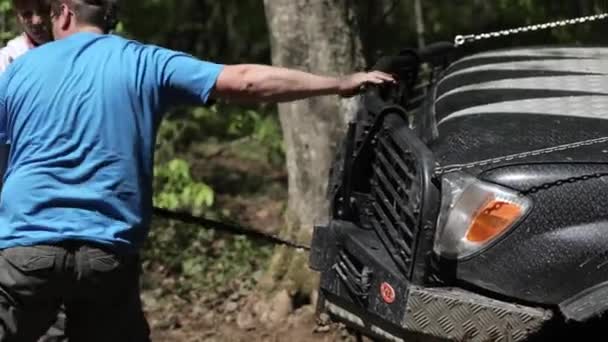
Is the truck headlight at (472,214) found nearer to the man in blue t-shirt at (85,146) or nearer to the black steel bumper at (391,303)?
the black steel bumper at (391,303)

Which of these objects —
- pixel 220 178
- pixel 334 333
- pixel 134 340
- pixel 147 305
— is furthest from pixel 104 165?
pixel 220 178

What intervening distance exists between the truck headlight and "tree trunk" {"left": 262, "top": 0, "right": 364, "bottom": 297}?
2170 mm

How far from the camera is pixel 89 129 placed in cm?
389

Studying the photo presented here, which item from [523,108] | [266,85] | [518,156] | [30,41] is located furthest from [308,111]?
[518,156]

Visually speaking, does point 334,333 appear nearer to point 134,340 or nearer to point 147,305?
point 147,305

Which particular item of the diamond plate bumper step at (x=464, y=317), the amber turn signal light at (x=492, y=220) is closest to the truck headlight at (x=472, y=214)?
the amber turn signal light at (x=492, y=220)

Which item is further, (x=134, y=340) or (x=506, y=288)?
(x=134, y=340)

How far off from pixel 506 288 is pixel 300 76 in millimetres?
919

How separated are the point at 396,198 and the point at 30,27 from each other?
177 centimetres

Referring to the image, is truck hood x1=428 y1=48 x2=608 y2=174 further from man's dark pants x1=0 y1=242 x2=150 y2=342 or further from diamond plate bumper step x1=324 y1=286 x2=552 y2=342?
man's dark pants x1=0 y1=242 x2=150 y2=342

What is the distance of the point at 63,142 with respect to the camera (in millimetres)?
3908

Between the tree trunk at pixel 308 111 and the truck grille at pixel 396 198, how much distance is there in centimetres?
152

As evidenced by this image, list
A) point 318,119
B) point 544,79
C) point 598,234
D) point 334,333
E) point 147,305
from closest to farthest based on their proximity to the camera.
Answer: point 598,234
point 544,79
point 334,333
point 318,119
point 147,305

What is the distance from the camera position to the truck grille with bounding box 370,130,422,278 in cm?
404
